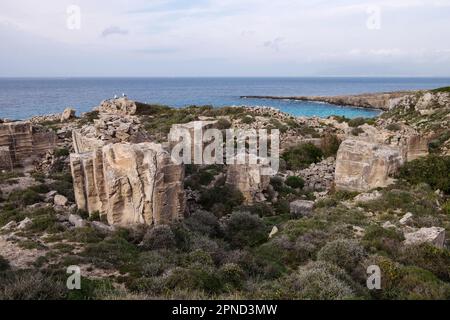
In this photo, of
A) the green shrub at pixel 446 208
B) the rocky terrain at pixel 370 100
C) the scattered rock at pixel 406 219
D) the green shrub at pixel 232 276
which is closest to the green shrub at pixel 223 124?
the green shrub at pixel 446 208

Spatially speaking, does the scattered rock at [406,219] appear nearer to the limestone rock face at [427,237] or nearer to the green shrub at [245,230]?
the limestone rock face at [427,237]

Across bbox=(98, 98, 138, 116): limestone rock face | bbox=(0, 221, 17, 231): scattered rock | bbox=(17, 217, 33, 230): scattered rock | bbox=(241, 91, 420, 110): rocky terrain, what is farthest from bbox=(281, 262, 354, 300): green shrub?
bbox=(241, 91, 420, 110): rocky terrain

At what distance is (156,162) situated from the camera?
44.7 ft

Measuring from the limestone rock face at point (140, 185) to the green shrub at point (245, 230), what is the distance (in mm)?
1871

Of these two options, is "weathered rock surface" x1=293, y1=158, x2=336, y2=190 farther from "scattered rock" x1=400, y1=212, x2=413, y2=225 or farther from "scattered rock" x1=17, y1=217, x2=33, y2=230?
"scattered rock" x1=17, y1=217, x2=33, y2=230

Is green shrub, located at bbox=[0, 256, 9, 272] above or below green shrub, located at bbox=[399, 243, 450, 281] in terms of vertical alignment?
above

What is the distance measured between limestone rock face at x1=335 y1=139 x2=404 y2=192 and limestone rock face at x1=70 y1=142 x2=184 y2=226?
328 inches

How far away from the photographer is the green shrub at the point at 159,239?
1198cm

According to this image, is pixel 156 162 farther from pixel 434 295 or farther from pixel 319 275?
pixel 434 295

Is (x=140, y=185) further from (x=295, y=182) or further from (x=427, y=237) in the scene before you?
(x=295, y=182)

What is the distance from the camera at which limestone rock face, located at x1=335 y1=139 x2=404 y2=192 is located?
18.3m
